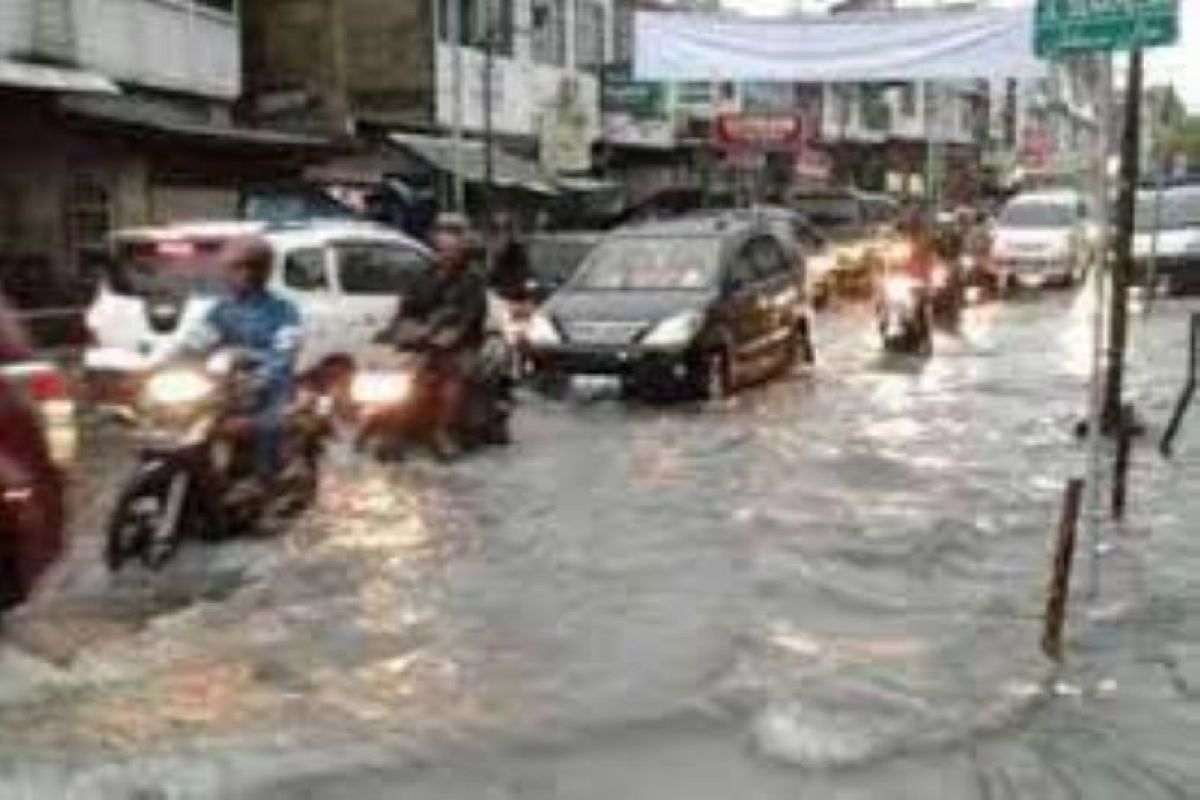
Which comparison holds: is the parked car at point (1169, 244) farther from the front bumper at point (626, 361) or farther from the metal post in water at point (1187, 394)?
the metal post in water at point (1187, 394)

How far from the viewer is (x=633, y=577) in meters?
12.8

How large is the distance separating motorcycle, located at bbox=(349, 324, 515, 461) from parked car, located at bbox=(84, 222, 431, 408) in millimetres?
1144

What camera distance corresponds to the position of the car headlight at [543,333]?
2320cm

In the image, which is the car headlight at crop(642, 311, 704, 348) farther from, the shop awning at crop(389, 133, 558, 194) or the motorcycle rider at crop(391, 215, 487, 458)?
the shop awning at crop(389, 133, 558, 194)

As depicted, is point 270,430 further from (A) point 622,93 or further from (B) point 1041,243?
(A) point 622,93

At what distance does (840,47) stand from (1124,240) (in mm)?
11289

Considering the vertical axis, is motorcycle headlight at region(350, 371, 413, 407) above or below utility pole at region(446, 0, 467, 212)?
below

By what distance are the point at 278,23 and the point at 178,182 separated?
10.8 meters

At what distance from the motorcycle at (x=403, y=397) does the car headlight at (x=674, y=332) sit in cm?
407

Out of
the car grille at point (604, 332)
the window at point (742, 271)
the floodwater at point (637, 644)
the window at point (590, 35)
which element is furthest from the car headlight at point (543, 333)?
the window at point (590, 35)

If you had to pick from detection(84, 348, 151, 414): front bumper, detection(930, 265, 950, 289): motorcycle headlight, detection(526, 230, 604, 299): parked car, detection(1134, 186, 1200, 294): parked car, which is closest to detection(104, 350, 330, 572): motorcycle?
detection(84, 348, 151, 414): front bumper

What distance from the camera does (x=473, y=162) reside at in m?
44.1

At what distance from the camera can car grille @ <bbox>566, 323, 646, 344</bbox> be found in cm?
2284

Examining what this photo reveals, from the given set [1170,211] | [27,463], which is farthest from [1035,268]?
[27,463]
